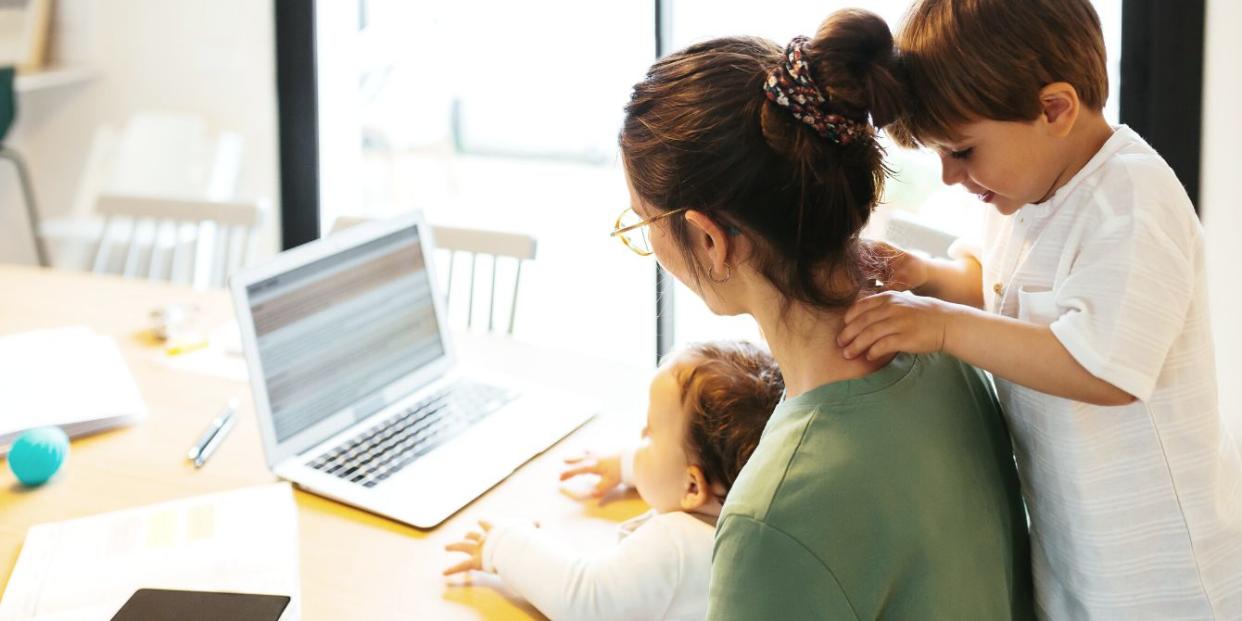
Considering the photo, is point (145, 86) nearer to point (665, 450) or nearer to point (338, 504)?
point (338, 504)

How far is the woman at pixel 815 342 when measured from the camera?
0.89 meters

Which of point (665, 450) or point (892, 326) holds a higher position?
point (892, 326)

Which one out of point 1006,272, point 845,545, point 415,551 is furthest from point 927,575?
point 415,551

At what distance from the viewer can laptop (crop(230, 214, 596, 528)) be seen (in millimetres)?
1457

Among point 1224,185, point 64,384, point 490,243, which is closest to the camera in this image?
point 64,384

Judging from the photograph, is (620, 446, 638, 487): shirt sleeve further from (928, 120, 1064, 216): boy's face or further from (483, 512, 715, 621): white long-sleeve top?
(928, 120, 1064, 216): boy's face

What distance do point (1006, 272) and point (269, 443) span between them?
0.89 m

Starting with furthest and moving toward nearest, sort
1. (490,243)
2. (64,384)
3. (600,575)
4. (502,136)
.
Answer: (502,136), (490,243), (64,384), (600,575)

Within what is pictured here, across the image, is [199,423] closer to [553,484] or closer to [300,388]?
[300,388]

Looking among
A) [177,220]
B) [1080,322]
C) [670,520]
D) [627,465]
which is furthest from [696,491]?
[177,220]

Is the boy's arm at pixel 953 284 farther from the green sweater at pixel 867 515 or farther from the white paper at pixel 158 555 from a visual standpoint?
the white paper at pixel 158 555

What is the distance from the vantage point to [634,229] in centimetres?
105

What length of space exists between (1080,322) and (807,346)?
0.83 feet

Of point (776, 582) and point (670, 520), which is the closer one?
point (776, 582)
